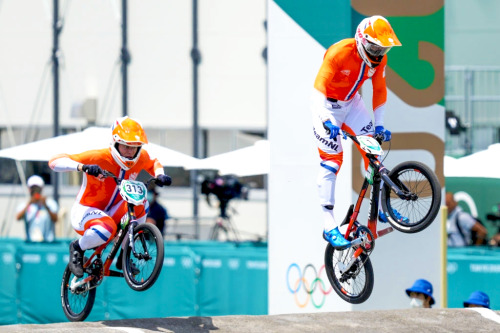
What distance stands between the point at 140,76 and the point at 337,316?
12884mm

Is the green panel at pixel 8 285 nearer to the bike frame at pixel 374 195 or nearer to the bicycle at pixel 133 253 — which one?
the bicycle at pixel 133 253

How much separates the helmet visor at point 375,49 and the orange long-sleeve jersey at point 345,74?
167 millimetres

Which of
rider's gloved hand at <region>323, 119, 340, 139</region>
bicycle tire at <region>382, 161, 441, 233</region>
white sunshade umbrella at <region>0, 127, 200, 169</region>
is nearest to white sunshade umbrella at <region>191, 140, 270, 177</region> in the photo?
white sunshade umbrella at <region>0, 127, 200, 169</region>

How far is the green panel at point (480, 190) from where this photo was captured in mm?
19172

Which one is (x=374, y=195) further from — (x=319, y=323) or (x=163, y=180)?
(x=163, y=180)

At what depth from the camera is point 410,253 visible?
12594mm

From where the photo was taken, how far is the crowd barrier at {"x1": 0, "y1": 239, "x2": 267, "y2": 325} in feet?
48.3

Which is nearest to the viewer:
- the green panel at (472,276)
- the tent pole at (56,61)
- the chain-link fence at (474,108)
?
the green panel at (472,276)

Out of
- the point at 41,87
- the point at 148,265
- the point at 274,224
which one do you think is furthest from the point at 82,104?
the point at 148,265

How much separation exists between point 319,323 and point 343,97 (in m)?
2.00

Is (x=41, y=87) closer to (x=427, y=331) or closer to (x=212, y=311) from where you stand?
(x=212, y=311)

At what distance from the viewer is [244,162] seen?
52.6 feet

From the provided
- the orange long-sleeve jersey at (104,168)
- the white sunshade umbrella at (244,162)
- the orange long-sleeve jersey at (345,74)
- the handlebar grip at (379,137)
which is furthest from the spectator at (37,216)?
the handlebar grip at (379,137)

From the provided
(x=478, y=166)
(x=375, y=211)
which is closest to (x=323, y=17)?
(x=375, y=211)
